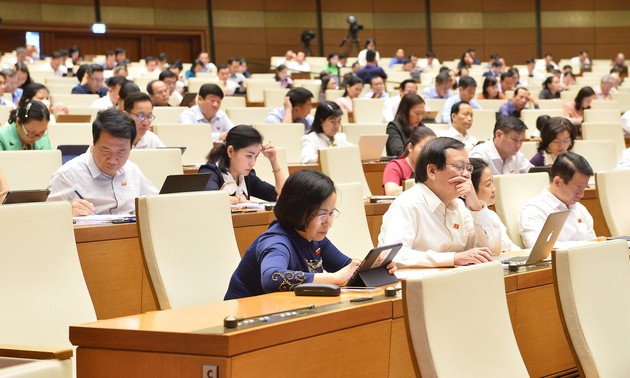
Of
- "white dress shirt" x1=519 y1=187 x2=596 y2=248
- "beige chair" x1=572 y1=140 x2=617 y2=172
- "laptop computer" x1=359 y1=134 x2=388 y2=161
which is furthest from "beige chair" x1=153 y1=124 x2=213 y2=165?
"white dress shirt" x1=519 y1=187 x2=596 y2=248

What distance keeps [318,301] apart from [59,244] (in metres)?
0.82

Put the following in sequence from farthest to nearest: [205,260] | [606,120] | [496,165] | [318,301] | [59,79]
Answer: [59,79], [606,120], [496,165], [205,260], [318,301]

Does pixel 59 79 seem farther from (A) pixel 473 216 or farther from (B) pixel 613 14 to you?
(B) pixel 613 14

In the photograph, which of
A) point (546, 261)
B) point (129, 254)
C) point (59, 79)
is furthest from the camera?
point (59, 79)

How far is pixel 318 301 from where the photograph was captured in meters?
2.56

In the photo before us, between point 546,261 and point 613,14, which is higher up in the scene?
Result: point 613,14

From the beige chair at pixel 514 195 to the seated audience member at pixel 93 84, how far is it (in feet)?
17.8

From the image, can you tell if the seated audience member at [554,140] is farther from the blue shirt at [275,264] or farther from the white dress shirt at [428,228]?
the blue shirt at [275,264]

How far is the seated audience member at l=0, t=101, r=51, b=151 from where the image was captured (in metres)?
4.87

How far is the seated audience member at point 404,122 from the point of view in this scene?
6.80m

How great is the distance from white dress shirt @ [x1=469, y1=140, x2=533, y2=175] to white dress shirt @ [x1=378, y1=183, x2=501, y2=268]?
7.60 feet

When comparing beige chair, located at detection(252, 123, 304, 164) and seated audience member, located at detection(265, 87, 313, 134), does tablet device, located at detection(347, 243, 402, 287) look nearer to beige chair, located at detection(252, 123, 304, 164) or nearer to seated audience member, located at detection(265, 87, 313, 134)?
beige chair, located at detection(252, 123, 304, 164)

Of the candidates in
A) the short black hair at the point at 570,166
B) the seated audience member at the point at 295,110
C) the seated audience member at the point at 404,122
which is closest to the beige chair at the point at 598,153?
the seated audience member at the point at 404,122

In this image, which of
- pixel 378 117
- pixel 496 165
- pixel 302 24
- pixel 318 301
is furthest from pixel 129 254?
pixel 302 24
